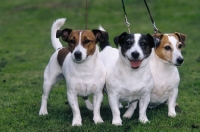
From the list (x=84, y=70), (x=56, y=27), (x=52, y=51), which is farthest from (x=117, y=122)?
(x=52, y=51)

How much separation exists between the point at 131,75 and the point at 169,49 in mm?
815

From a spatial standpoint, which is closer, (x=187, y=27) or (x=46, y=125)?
(x=46, y=125)

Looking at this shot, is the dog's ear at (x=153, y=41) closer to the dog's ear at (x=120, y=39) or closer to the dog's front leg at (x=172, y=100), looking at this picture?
the dog's ear at (x=120, y=39)

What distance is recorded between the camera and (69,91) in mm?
7137

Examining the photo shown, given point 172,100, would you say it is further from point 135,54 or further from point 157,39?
point 135,54

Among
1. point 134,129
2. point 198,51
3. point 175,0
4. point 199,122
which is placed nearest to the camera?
point 134,129

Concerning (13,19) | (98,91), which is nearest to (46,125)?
(98,91)

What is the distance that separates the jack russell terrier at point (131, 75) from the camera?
6770 mm

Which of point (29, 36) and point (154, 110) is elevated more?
point (154, 110)

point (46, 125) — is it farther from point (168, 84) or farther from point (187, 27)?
point (187, 27)

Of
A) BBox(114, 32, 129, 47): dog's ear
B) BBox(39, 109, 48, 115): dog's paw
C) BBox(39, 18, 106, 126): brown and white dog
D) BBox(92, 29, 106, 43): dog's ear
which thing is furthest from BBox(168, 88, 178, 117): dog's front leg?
BBox(39, 109, 48, 115): dog's paw

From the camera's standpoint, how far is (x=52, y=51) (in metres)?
17.8

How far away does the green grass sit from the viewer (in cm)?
726

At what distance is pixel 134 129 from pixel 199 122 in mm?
1243
